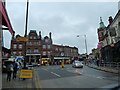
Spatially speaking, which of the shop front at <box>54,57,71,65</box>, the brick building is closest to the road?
the brick building

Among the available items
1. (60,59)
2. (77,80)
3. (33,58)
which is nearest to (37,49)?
(33,58)

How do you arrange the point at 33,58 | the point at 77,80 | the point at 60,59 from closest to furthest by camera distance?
the point at 77,80 → the point at 33,58 → the point at 60,59

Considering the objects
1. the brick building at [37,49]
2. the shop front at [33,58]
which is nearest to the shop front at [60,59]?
the brick building at [37,49]

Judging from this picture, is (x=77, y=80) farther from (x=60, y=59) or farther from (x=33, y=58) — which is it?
(x=60, y=59)

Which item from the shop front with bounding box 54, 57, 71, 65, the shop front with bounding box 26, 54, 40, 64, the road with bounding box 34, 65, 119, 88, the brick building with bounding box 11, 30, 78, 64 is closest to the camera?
the road with bounding box 34, 65, 119, 88

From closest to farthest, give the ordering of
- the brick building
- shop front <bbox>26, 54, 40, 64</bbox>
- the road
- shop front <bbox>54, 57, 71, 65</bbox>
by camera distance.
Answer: the road, shop front <bbox>26, 54, 40, 64</bbox>, the brick building, shop front <bbox>54, 57, 71, 65</bbox>

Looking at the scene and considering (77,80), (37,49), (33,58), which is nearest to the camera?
(77,80)

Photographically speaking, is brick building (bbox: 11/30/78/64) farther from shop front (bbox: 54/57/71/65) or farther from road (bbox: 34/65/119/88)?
road (bbox: 34/65/119/88)

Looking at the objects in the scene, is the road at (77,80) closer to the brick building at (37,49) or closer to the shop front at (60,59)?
the brick building at (37,49)

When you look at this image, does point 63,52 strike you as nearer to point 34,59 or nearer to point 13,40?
point 34,59

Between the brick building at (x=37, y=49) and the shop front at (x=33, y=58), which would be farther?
the brick building at (x=37, y=49)

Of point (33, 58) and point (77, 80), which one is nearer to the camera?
point (77, 80)

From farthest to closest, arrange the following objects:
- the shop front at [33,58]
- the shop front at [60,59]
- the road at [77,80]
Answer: the shop front at [60,59]
the shop front at [33,58]
the road at [77,80]

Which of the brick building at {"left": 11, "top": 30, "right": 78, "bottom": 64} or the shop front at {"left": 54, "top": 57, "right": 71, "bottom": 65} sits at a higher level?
the brick building at {"left": 11, "top": 30, "right": 78, "bottom": 64}
